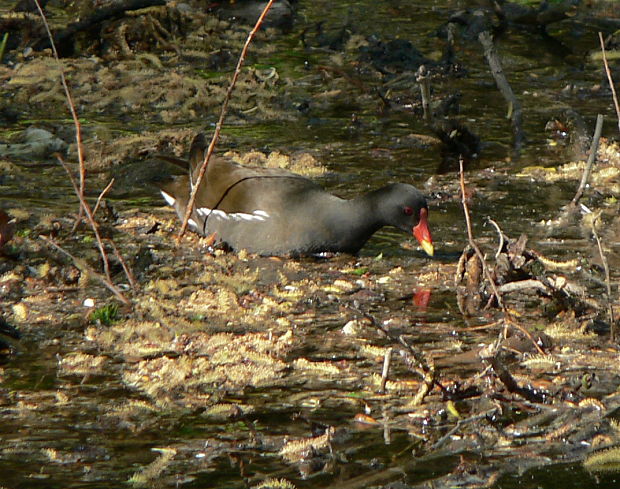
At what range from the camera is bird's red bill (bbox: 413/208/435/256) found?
685cm

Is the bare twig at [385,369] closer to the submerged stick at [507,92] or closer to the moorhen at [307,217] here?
the moorhen at [307,217]

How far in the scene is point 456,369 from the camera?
17.4ft

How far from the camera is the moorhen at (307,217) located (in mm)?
6969

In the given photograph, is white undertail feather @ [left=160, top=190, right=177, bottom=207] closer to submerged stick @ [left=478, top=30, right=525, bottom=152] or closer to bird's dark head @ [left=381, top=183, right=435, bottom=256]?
bird's dark head @ [left=381, top=183, right=435, bottom=256]

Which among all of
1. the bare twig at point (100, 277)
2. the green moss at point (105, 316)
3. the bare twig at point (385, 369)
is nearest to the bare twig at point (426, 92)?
the bare twig at point (100, 277)

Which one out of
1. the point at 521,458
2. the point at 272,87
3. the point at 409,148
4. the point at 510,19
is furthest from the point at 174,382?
the point at 510,19

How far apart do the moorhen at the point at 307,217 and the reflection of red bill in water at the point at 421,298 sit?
18.1 inches

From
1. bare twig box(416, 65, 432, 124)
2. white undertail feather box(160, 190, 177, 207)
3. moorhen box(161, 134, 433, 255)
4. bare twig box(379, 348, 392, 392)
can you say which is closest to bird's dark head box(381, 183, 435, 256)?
moorhen box(161, 134, 433, 255)

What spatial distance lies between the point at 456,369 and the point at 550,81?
235 inches

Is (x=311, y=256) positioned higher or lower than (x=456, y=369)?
lower

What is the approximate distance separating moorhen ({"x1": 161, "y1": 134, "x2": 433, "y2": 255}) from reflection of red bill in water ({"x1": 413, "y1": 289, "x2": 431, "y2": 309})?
1.51 ft

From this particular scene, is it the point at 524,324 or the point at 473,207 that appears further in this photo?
the point at 473,207

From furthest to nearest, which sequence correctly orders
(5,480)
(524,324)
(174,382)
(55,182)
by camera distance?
(55,182) → (524,324) → (174,382) → (5,480)

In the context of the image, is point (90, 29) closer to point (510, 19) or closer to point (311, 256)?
point (510, 19)
